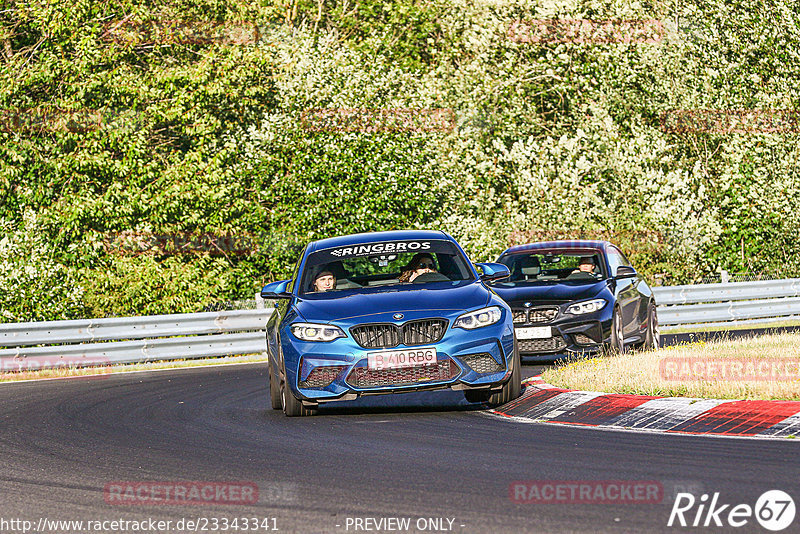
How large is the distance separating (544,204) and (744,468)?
24.2 m

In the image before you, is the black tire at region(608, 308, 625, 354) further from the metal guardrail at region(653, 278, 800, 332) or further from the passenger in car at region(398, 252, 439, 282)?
the metal guardrail at region(653, 278, 800, 332)

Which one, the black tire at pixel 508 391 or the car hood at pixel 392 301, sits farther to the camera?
the black tire at pixel 508 391

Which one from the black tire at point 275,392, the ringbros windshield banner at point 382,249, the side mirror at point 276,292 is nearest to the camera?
the black tire at point 275,392

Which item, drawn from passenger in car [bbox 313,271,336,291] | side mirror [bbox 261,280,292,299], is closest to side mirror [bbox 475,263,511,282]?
passenger in car [bbox 313,271,336,291]

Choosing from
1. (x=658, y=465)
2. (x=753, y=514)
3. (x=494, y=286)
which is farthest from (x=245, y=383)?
(x=753, y=514)

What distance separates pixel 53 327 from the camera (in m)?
20.7

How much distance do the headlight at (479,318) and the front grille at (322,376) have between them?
3.50 ft

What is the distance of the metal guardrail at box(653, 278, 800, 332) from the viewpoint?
24797 mm

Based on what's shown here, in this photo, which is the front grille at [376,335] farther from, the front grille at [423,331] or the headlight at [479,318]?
the headlight at [479,318]

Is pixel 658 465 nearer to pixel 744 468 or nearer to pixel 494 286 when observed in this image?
pixel 744 468

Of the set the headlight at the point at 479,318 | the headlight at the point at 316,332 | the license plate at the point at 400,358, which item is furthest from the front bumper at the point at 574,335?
the headlight at the point at 316,332

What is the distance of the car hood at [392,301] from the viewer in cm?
1066

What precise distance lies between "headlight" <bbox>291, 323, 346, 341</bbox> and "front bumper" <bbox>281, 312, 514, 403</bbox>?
0.05m

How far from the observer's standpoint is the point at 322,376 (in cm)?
1055
